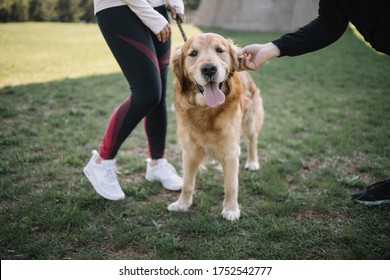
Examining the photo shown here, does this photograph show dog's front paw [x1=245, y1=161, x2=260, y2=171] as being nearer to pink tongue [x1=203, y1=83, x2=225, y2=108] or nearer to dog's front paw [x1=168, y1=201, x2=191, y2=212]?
dog's front paw [x1=168, y1=201, x2=191, y2=212]

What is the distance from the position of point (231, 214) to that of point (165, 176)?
2.89 feet

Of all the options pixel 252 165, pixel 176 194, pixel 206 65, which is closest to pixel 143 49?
pixel 206 65

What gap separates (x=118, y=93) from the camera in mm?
6707

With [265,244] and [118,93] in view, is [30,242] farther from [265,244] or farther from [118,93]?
[118,93]

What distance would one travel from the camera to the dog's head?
2.41 metres

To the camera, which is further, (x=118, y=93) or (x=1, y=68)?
(x=118, y=93)

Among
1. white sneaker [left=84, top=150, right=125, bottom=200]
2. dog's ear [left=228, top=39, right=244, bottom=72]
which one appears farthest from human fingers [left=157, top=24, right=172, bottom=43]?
white sneaker [left=84, top=150, right=125, bottom=200]

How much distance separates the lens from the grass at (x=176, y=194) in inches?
94.0

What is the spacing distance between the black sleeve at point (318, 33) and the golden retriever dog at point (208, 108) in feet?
1.44

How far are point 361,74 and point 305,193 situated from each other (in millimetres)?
6451

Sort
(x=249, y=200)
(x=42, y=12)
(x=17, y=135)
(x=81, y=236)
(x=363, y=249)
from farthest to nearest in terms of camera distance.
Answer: (x=42, y=12), (x=17, y=135), (x=249, y=200), (x=81, y=236), (x=363, y=249)

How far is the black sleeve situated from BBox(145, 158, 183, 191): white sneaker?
1.67m
